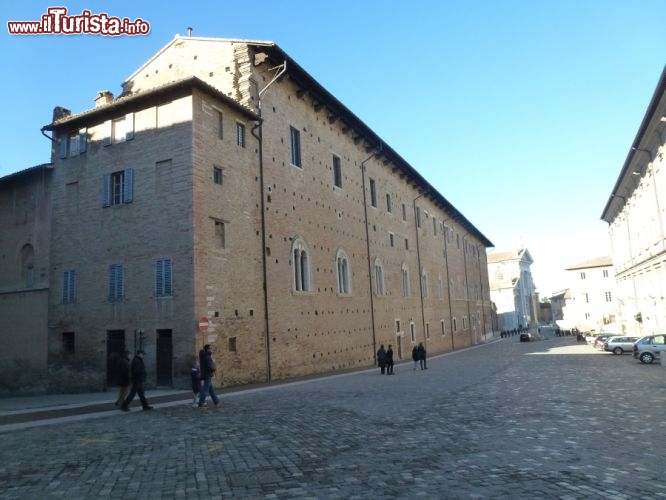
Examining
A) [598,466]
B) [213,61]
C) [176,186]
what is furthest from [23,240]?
[598,466]

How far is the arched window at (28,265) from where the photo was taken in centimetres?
2047

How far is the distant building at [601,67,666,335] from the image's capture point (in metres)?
25.7

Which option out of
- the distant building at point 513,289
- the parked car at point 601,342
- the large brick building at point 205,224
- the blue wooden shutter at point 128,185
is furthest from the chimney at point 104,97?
the distant building at point 513,289

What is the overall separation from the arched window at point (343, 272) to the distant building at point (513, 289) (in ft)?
225

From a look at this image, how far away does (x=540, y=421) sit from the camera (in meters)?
9.17

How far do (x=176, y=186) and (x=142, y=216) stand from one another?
1806 millimetres

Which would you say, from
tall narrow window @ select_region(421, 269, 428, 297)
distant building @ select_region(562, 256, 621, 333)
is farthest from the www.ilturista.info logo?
distant building @ select_region(562, 256, 621, 333)

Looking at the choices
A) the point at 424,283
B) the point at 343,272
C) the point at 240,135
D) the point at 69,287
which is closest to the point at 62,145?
the point at 69,287

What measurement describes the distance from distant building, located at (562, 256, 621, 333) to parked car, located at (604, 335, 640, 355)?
38.5 meters

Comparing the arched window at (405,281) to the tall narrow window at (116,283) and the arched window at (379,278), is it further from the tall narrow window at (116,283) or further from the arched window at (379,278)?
the tall narrow window at (116,283)

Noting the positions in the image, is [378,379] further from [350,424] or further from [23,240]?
[23,240]

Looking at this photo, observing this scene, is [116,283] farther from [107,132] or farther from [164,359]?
[107,132]

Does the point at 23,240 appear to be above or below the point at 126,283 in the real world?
above

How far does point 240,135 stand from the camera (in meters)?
19.5
